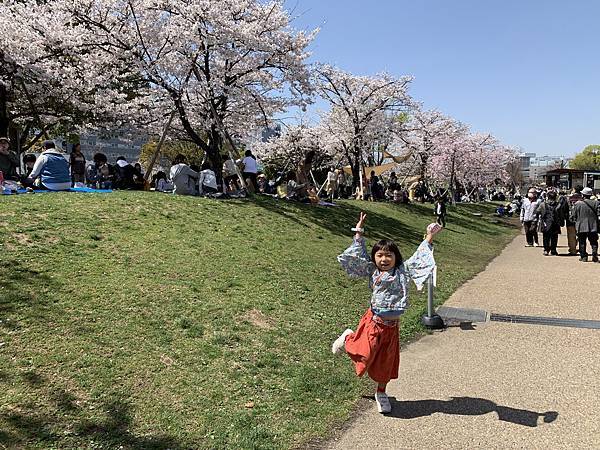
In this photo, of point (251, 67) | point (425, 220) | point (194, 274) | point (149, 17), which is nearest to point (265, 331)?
point (194, 274)

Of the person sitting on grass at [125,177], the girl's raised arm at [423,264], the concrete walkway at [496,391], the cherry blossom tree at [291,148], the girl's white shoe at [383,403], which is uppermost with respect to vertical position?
the cherry blossom tree at [291,148]

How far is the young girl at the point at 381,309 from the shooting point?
3.71 metres

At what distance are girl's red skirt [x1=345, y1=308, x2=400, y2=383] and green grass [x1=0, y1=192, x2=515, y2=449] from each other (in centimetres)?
40

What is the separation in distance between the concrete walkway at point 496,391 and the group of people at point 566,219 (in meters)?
4.78

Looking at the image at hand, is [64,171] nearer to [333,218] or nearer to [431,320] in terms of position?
[333,218]


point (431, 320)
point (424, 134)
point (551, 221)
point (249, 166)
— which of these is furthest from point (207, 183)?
point (424, 134)

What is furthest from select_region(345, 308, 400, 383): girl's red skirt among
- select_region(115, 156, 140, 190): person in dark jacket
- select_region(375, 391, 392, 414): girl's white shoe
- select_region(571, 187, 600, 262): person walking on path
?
select_region(115, 156, 140, 190): person in dark jacket

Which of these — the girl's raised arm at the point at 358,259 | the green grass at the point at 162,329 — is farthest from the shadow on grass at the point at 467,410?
the girl's raised arm at the point at 358,259

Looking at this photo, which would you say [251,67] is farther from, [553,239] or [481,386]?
[481,386]

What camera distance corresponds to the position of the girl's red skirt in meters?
3.70

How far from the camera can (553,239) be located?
12742 mm

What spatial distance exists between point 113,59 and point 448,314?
1131cm

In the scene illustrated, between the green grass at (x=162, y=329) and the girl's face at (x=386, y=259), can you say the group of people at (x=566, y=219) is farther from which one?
the girl's face at (x=386, y=259)

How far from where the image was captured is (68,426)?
311 centimetres
